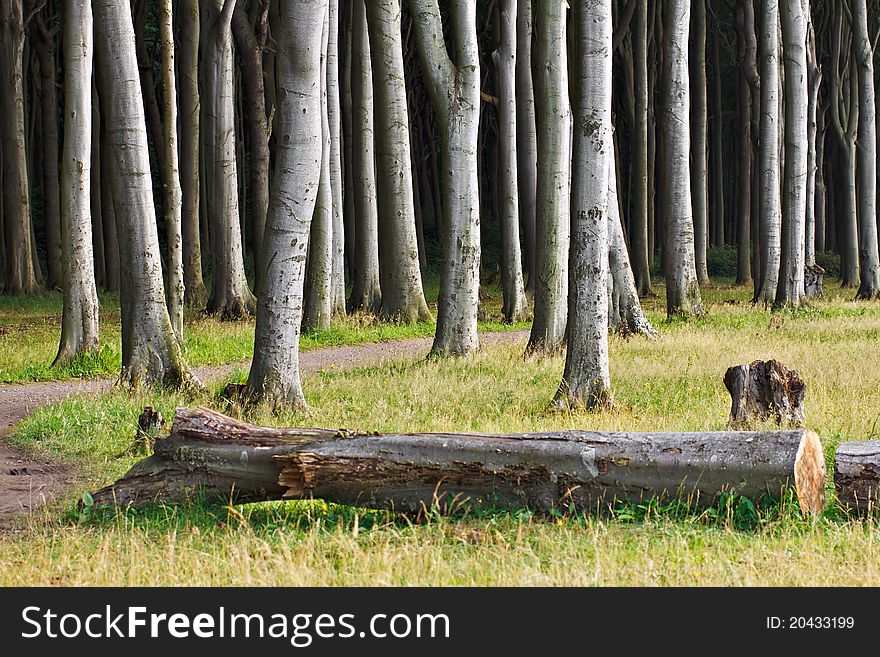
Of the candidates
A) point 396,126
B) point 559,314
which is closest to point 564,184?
point 559,314

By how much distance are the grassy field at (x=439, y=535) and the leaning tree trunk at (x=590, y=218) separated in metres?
0.38

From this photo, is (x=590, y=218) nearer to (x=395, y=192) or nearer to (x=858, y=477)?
(x=858, y=477)

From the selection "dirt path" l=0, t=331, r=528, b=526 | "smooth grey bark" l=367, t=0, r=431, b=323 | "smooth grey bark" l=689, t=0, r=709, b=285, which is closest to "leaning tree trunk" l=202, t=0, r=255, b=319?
"smooth grey bark" l=367, t=0, r=431, b=323

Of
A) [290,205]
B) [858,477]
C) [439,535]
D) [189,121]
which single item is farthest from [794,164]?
[439,535]

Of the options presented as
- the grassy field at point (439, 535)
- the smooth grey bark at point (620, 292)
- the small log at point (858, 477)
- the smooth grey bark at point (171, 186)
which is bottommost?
the grassy field at point (439, 535)

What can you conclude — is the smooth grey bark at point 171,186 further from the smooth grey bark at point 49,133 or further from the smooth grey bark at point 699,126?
the smooth grey bark at point 699,126

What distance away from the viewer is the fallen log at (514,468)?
235 inches

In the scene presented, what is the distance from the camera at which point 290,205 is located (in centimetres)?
990

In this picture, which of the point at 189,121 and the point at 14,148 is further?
the point at 14,148

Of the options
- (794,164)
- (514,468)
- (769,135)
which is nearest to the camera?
(514,468)

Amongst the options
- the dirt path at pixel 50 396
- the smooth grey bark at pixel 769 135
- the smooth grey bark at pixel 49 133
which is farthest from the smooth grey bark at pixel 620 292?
the smooth grey bark at pixel 49 133

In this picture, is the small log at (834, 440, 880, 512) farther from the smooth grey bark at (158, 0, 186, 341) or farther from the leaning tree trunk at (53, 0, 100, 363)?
the leaning tree trunk at (53, 0, 100, 363)

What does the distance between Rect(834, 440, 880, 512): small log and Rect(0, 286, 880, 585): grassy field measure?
0.12 metres

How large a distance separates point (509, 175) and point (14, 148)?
36.8 ft
